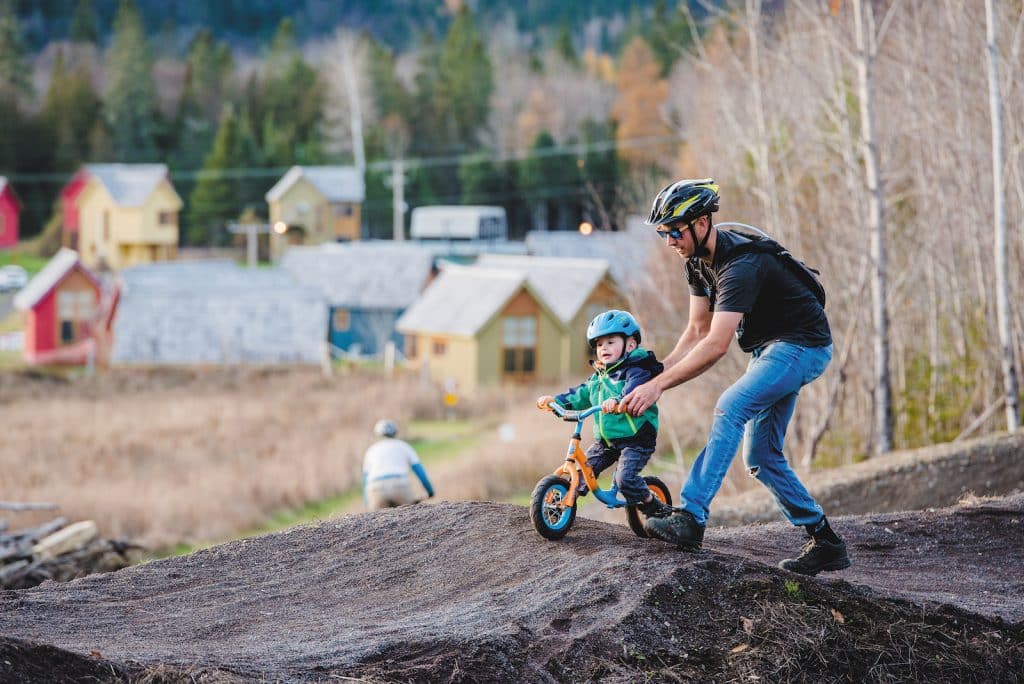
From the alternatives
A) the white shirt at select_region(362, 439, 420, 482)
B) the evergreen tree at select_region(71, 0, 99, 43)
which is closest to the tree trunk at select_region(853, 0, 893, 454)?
the white shirt at select_region(362, 439, 420, 482)

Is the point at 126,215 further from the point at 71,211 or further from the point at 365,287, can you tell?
the point at 365,287

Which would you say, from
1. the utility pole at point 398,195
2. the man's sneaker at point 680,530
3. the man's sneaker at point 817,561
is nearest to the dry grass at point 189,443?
the man's sneaker at point 680,530

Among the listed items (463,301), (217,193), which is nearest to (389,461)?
(463,301)

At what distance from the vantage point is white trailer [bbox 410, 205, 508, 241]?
53.5m

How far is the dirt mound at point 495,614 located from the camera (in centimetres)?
610

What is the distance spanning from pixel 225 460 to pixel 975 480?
1638 centimetres

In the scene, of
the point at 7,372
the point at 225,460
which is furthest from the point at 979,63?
the point at 7,372

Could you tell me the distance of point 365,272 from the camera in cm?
4584

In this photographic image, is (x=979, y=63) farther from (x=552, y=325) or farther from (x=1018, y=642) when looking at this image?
(x=552, y=325)

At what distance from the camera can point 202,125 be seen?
67.7 m

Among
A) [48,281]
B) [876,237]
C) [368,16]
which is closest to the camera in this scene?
[876,237]

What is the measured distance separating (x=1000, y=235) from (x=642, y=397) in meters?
8.03

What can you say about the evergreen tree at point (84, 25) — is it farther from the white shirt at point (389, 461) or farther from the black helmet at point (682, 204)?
the black helmet at point (682, 204)

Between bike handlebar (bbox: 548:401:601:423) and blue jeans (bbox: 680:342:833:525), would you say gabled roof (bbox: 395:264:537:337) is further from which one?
blue jeans (bbox: 680:342:833:525)
